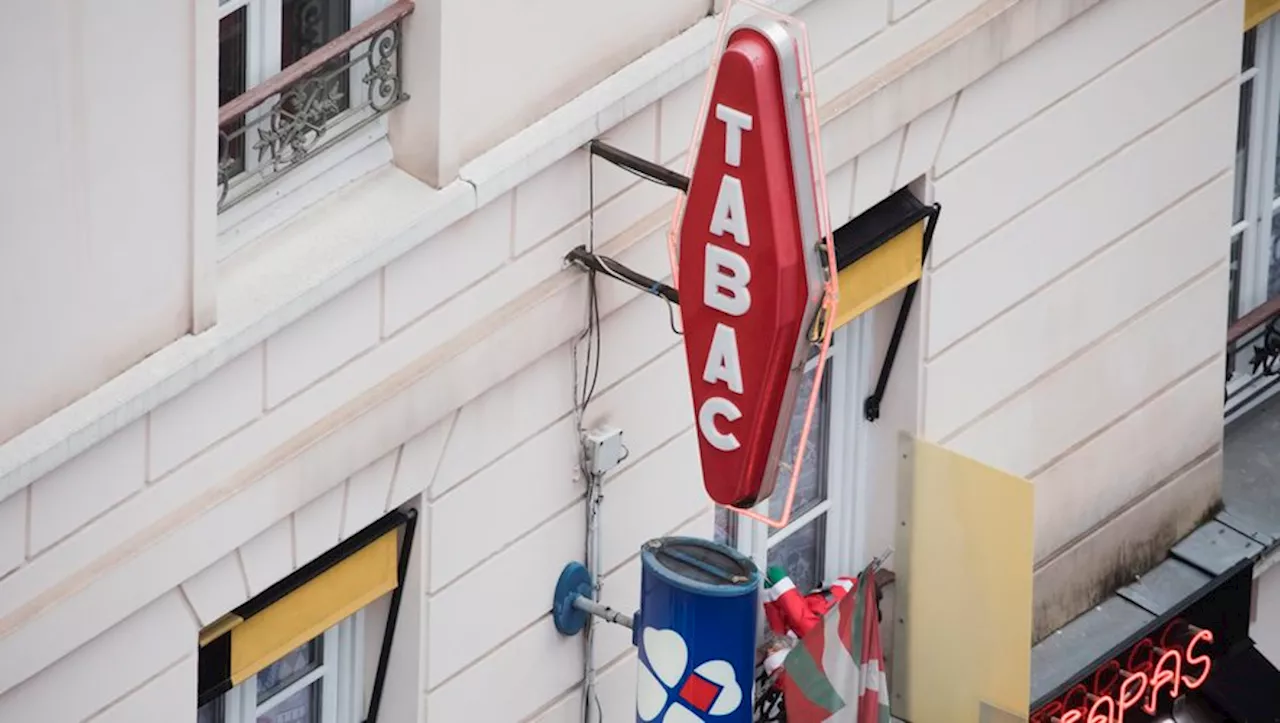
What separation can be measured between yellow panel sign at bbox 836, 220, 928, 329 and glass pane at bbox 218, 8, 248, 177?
321 centimetres

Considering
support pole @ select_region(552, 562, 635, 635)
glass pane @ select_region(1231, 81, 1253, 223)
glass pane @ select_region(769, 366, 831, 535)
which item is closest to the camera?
support pole @ select_region(552, 562, 635, 635)

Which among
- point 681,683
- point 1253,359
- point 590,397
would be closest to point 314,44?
point 590,397

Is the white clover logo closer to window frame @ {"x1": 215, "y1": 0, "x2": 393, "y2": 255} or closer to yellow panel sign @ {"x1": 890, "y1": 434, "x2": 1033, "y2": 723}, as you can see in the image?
yellow panel sign @ {"x1": 890, "y1": 434, "x2": 1033, "y2": 723}

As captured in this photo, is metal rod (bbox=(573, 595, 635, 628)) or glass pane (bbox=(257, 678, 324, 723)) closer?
glass pane (bbox=(257, 678, 324, 723))

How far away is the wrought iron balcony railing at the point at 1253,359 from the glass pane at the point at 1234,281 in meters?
0.11

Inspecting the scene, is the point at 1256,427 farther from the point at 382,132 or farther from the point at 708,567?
the point at 382,132

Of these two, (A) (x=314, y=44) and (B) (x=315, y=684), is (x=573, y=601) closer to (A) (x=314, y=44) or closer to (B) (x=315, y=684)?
(B) (x=315, y=684)

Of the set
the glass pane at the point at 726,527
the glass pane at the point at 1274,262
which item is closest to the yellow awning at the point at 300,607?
the glass pane at the point at 726,527

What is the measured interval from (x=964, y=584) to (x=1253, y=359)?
336 cm

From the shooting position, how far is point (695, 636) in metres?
12.2

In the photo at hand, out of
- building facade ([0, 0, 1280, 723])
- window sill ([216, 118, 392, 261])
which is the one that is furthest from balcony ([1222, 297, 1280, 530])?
window sill ([216, 118, 392, 261])

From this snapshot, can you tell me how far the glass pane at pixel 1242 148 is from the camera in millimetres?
16219

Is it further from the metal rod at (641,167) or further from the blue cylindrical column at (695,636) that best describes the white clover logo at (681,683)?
the metal rod at (641,167)

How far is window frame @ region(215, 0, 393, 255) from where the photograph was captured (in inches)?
449
